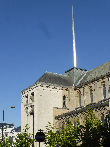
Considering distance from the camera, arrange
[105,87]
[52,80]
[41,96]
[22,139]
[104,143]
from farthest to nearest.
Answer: [52,80]
[41,96]
[105,87]
[22,139]
[104,143]

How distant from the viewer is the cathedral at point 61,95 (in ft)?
154

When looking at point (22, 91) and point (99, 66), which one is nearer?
point (99, 66)

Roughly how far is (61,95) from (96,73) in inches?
341

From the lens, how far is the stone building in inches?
1849

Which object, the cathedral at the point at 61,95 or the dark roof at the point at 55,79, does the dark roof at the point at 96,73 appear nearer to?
the cathedral at the point at 61,95

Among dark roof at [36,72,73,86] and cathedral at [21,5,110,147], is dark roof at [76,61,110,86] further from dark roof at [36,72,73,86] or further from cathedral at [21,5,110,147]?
dark roof at [36,72,73,86]

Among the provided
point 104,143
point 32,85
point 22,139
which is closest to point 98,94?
point 32,85

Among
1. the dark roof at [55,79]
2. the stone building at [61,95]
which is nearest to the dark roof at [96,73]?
the stone building at [61,95]

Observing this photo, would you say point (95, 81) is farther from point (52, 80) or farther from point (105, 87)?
point (52, 80)

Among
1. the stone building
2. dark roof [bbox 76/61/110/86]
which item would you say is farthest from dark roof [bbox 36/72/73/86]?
dark roof [bbox 76/61/110/86]

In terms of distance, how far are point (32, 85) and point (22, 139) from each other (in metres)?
19.5

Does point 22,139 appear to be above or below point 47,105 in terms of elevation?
below

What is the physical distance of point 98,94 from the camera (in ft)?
152

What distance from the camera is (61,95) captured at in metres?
53.3
